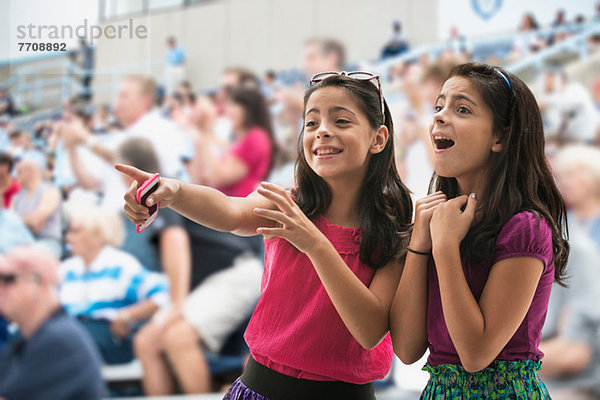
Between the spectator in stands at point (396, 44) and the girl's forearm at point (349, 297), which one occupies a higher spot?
the spectator in stands at point (396, 44)

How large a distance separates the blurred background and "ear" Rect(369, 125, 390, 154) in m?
4.03

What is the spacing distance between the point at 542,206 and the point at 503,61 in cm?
508

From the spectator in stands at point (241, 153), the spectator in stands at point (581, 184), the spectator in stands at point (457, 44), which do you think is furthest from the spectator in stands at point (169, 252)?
the spectator in stands at point (581, 184)

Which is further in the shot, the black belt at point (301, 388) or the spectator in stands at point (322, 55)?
the spectator in stands at point (322, 55)

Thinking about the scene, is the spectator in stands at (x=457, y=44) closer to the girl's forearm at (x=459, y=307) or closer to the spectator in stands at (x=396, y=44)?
the spectator in stands at (x=396, y=44)

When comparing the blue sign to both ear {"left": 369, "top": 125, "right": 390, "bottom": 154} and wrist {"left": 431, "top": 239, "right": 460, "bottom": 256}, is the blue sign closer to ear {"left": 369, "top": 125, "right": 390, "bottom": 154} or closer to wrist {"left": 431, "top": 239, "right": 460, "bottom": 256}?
ear {"left": 369, "top": 125, "right": 390, "bottom": 154}

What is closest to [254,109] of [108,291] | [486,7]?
[108,291]

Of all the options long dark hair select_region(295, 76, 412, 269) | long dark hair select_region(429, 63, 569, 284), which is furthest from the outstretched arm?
long dark hair select_region(429, 63, 569, 284)

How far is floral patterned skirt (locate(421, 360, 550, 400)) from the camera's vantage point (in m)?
1.28

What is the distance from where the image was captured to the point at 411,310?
1330 millimetres

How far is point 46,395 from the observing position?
5168 millimetres

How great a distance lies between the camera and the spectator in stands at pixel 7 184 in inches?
249

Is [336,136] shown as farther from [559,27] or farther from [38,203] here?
[38,203]

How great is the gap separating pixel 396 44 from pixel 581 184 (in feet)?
7.35
